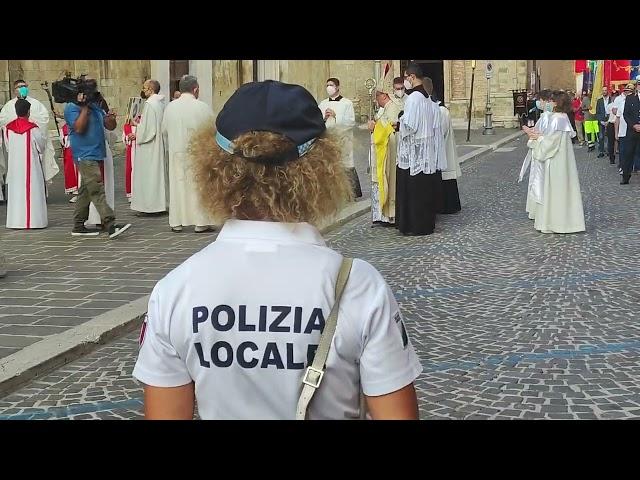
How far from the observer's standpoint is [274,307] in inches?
77.0

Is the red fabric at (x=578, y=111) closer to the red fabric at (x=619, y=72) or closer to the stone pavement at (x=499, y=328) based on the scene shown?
the red fabric at (x=619, y=72)

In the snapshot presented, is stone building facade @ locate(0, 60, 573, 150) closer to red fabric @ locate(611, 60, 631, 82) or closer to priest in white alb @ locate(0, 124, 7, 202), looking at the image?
priest in white alb @ locate(0, 124, 7, 202)

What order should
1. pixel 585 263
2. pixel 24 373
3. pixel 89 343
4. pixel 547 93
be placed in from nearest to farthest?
pixel 24 373, pixel 89 343, pixel 585 263, pixel 547 93

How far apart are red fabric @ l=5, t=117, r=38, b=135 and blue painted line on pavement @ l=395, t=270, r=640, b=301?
651 centimetres

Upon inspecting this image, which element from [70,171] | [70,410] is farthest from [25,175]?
[70,410]

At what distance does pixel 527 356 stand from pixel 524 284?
7.94ft

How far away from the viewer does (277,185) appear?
6.65 feet

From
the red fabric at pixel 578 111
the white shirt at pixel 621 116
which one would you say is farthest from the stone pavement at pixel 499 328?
the red fabric at pixel 578 111

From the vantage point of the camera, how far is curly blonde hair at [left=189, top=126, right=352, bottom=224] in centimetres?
201

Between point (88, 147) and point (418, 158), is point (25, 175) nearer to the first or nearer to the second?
point (88, 147)

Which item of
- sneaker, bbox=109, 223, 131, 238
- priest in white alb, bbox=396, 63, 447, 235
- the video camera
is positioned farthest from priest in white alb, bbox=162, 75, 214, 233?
priest in white alb, bbox=396, 63, 447, 235

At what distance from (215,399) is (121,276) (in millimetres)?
6786
